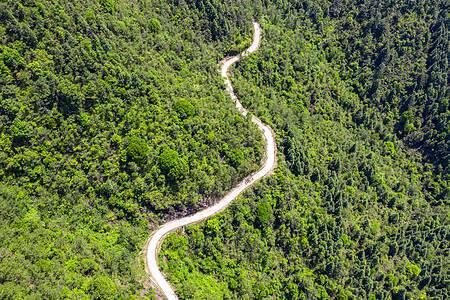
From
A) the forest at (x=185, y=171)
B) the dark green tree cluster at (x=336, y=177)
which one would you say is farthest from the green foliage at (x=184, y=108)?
the dark green tree cluster at (x=336, y=177)

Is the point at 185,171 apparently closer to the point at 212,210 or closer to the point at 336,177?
the point at 212,210

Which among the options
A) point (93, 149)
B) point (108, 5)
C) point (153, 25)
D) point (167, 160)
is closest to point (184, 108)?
point (167, 160)

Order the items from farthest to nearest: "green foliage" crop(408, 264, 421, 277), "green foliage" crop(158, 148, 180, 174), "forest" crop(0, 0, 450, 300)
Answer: "green foliage" crop(408, 264, 421, 277)
"green foliage" crop(158, 148, 180, 174)
"forest" crop(0, 0, 450, 300)

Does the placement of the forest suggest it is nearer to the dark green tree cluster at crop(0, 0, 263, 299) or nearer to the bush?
the dark green tree cluster at crop(0, 0, 263, 299)

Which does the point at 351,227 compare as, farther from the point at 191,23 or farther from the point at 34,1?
the point at 34,1

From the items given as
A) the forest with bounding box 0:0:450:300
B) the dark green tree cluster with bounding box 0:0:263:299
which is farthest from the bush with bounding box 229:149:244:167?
the forest with bounding box 0:0:450:300

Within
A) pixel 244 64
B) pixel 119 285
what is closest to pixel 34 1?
pixel 119 285

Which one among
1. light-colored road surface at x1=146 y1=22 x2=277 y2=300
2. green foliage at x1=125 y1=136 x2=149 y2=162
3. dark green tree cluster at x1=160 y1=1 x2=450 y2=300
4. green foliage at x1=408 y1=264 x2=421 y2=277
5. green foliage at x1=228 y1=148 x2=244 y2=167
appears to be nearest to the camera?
light-colored road surface at x1=146 y1=22 x2=277 y2=300

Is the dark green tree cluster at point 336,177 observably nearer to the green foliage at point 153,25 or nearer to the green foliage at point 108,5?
the green foliage at point 153,25

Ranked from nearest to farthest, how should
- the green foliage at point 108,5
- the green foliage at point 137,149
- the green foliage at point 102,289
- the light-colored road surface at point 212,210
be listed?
the green foliage at point 102,289, the light-colored road surface at point 212,210, the green foliage at point 137,149, the green foliage at point 108,5
